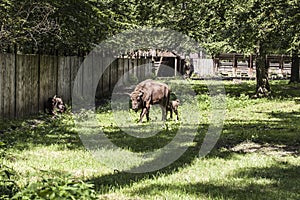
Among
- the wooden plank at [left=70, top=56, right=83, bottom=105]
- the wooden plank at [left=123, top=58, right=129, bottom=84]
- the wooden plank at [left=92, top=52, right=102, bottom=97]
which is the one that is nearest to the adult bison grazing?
the wooden plank at [left=70, top=56, right=83, bottom=105]

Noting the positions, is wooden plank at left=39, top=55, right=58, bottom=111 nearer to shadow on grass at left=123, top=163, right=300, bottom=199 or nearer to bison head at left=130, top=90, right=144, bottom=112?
bison head at left=130, top=90, right=144, bottom=112

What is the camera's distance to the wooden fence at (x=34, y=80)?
13.8m

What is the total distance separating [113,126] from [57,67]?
5327 mm

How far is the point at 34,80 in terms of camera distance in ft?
51.1

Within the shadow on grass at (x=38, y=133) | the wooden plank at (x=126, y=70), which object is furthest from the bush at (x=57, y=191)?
the wooden plank at (x=126, y=70)

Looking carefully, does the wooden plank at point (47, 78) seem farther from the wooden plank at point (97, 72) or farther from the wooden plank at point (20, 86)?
the wooden plank at point (97, 72)

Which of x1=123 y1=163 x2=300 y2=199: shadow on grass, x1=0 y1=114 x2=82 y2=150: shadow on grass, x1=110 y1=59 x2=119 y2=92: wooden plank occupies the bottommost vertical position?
x1=123 y1=163 x2=300 y2=199: shadow on grass

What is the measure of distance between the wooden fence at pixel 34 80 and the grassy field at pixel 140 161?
69 centimetres

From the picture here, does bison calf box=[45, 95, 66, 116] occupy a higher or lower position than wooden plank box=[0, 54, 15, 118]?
lower

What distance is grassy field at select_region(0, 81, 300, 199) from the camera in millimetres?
6324

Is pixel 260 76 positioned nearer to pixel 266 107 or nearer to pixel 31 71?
pixel 266 107

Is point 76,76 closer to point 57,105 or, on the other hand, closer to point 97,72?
point 97,72

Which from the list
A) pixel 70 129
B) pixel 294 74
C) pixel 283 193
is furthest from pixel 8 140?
pixel 294 74

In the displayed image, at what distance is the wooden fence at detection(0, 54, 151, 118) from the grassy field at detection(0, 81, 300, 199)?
69 centimetres
